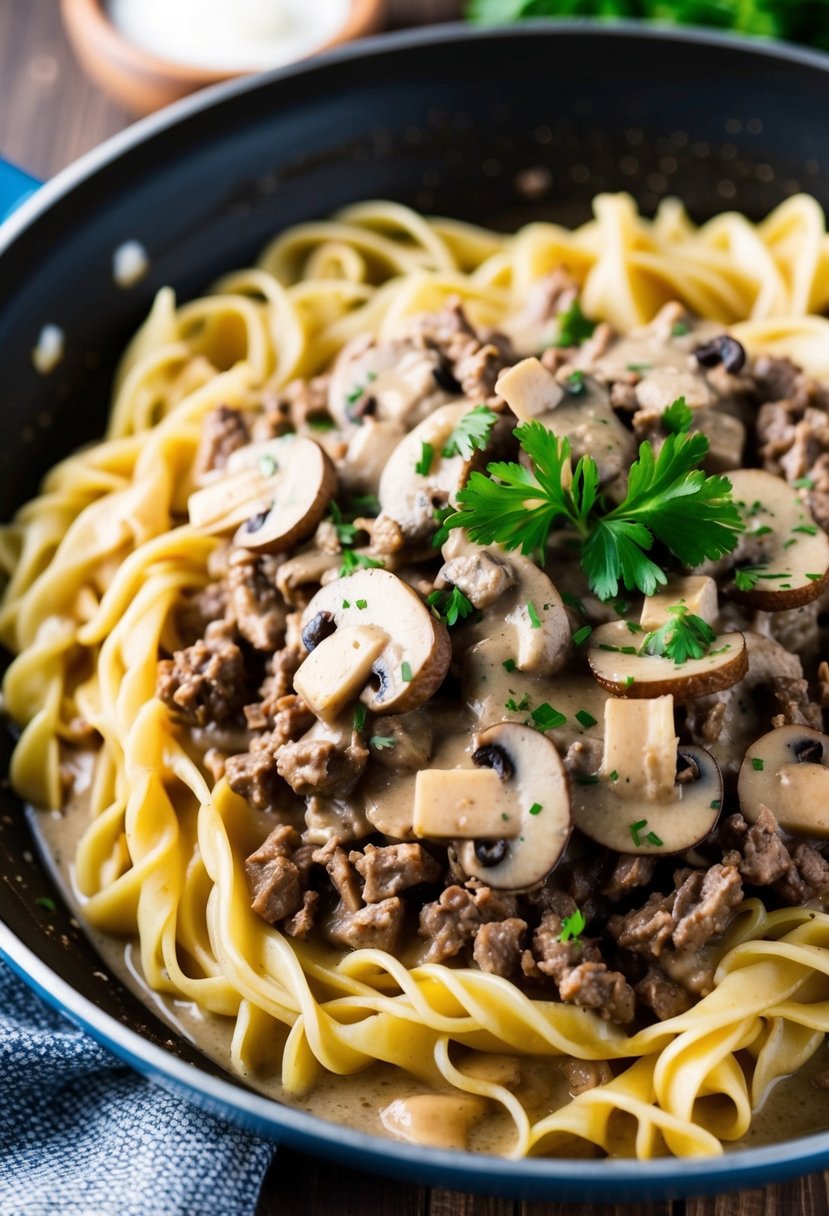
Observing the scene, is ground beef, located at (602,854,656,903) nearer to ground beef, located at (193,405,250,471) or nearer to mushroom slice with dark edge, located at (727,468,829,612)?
mushroom slice with dark edge, located at (727,468,829,612)

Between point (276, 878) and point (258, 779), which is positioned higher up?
point (258, 779)

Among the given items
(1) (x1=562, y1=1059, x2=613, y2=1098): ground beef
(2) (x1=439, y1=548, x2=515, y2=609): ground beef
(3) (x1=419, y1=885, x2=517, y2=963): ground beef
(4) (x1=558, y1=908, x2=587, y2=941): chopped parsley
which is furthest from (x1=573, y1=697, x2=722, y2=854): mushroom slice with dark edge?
(1) (x1=562, y1=1059, x2=613, y2=1098): ground beef

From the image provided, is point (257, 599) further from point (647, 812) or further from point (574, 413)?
point (647, 812)

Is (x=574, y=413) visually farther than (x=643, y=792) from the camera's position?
Yes

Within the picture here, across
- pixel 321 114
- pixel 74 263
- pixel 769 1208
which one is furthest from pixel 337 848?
pixel 321 114

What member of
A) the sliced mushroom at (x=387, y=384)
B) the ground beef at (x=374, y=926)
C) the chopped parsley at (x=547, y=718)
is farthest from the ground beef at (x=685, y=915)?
the sliced mushroom at (x=387, y=384)

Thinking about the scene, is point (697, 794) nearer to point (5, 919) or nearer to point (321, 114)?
point (5, 919)

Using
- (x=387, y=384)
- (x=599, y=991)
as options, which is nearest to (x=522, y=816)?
(x=599, y=991)

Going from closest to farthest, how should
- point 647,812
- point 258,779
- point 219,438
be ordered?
point 647,812 → point 258,779 → point 219,438
